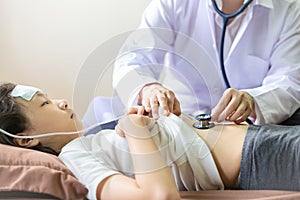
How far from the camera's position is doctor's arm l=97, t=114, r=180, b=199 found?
1.07 metres

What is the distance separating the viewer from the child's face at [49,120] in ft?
4.35

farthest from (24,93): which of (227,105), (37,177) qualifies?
(227,105)

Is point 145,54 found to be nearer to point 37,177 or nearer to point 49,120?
point 49,120

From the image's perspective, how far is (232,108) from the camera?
4.21 feet

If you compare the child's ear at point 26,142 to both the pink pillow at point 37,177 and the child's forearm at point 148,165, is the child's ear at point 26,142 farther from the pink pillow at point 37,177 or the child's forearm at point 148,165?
the child's forearm at point 148,165

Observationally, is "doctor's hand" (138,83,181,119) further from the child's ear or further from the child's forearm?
the child's ear

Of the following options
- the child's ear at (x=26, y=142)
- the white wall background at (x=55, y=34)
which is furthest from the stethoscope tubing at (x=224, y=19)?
the white wall background at (x=55, y=34)

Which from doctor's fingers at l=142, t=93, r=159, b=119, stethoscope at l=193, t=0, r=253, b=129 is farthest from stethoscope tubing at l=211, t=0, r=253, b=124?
doctor's fingers at l=142, t=93, r=159, b=119

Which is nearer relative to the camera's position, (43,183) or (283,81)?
(43,183)

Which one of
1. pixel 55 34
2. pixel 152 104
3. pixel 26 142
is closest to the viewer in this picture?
pixel 152 104

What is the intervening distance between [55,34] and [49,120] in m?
0.99

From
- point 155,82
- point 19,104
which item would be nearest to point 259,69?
point 155,82

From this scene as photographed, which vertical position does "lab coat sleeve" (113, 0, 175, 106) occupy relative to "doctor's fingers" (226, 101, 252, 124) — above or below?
above

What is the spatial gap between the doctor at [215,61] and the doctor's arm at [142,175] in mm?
95
